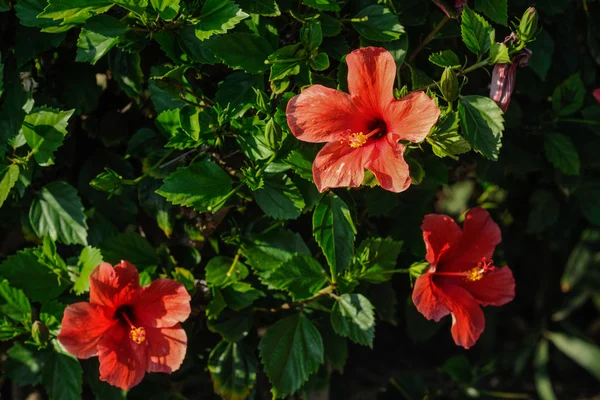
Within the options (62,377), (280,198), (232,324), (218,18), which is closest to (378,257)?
(280,198)

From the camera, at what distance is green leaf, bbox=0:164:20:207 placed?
1465mm

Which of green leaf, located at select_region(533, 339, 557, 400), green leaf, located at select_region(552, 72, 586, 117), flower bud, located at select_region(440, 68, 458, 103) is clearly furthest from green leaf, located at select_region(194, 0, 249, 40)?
green leaf, located at select_region(533, 339, 557, 400)

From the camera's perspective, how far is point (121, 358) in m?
1.51

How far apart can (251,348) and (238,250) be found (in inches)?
10.4

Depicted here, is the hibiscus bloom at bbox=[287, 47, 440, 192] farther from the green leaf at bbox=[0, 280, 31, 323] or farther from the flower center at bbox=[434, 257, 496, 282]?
the green leaf at bbox=[0, 280, 31, 323]

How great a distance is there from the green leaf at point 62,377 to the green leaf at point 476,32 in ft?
3.22

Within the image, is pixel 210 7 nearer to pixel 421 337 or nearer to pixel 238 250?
pixel 238 250

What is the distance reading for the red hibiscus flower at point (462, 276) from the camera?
151 centimetres

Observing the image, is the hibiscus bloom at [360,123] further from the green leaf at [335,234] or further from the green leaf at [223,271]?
the green leaf at [223,271]

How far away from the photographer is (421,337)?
2062 mm

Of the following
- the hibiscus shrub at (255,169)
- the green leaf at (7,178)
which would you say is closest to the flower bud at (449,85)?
the hibiscus shrub at (255,169)

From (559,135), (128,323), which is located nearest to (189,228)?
(128,323)

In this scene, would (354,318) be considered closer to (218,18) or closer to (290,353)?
(290,353)

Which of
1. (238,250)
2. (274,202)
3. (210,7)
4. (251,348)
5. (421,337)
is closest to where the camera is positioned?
(210,7)
